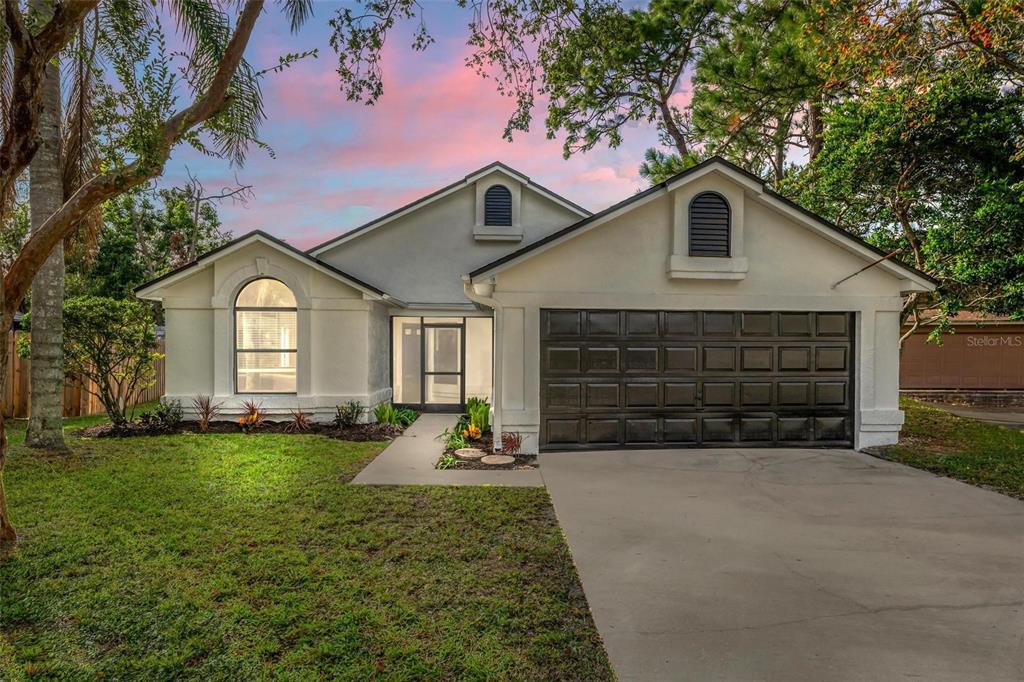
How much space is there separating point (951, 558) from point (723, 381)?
190 inches

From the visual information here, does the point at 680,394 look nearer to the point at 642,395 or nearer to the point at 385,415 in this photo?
the point at 642,395

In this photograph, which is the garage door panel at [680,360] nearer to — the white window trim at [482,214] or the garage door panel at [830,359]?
the garage door panel at [830,359]

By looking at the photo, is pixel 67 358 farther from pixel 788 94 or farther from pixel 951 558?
pixel 788 94

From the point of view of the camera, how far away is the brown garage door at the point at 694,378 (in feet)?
30.9

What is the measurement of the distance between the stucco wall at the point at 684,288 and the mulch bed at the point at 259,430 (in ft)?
10.8

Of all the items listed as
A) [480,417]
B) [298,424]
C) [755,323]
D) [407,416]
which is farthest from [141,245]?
[755,323]

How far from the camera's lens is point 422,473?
26.1ft

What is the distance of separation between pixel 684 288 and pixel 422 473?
5.52 meters

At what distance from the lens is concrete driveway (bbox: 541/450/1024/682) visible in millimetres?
3459

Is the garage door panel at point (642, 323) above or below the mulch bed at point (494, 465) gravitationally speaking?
above

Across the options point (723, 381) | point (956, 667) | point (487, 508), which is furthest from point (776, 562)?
point (723, 381)

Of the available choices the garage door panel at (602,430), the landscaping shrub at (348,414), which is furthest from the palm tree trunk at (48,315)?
the garage door panel at (602,430)

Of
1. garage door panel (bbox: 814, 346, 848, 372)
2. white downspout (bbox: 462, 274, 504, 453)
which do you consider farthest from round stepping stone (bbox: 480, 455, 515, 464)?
garage door panel (bbox: 814, 346, 848, 372)

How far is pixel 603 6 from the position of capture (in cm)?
786
